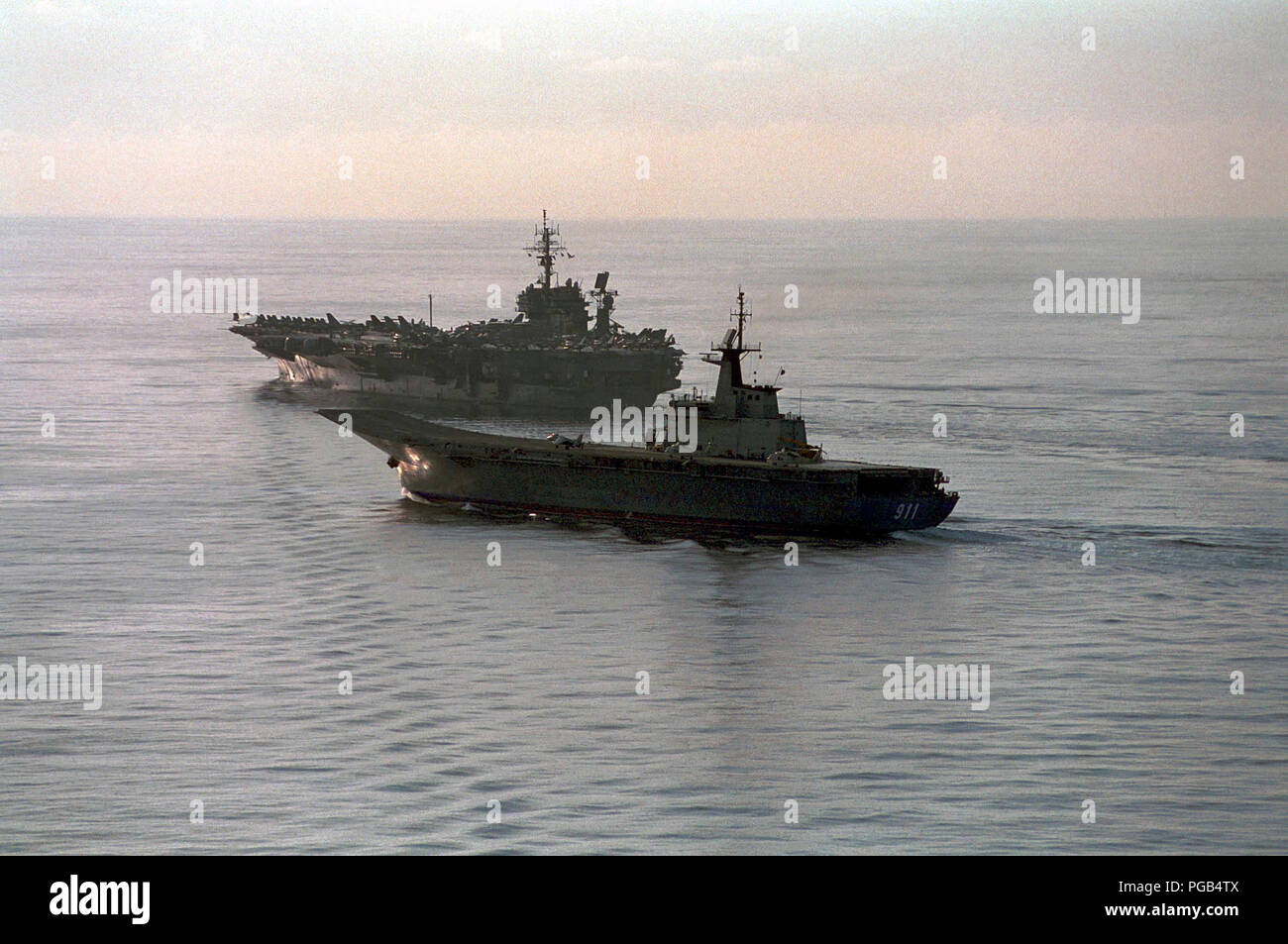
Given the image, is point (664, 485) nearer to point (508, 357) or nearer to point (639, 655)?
point (639, 655)

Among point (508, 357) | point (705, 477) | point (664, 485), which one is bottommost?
point (664, 485)

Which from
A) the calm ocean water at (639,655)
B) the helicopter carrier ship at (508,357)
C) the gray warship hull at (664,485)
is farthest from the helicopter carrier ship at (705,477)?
the helicopter carrier ship at (508,357)

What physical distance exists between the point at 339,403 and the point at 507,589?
39940mm

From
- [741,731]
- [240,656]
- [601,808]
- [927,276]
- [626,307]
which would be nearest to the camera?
[601,808]

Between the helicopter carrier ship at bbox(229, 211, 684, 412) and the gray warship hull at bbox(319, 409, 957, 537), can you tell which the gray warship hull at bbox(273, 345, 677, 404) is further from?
the gray warship hull at bbox(319, 409, 957, 537)

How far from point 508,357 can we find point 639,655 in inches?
1677

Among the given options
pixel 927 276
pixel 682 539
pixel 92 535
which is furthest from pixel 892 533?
pixel 927 276

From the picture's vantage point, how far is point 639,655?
33.8m

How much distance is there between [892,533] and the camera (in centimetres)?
4556

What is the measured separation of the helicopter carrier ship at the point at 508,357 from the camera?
73.6 metres

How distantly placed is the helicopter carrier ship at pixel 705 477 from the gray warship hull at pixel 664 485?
3 centimetres

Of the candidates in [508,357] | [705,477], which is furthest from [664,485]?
[508,357]

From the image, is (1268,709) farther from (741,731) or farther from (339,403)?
(339,403)

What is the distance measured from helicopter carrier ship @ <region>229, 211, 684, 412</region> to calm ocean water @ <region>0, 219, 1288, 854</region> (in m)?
8.32
